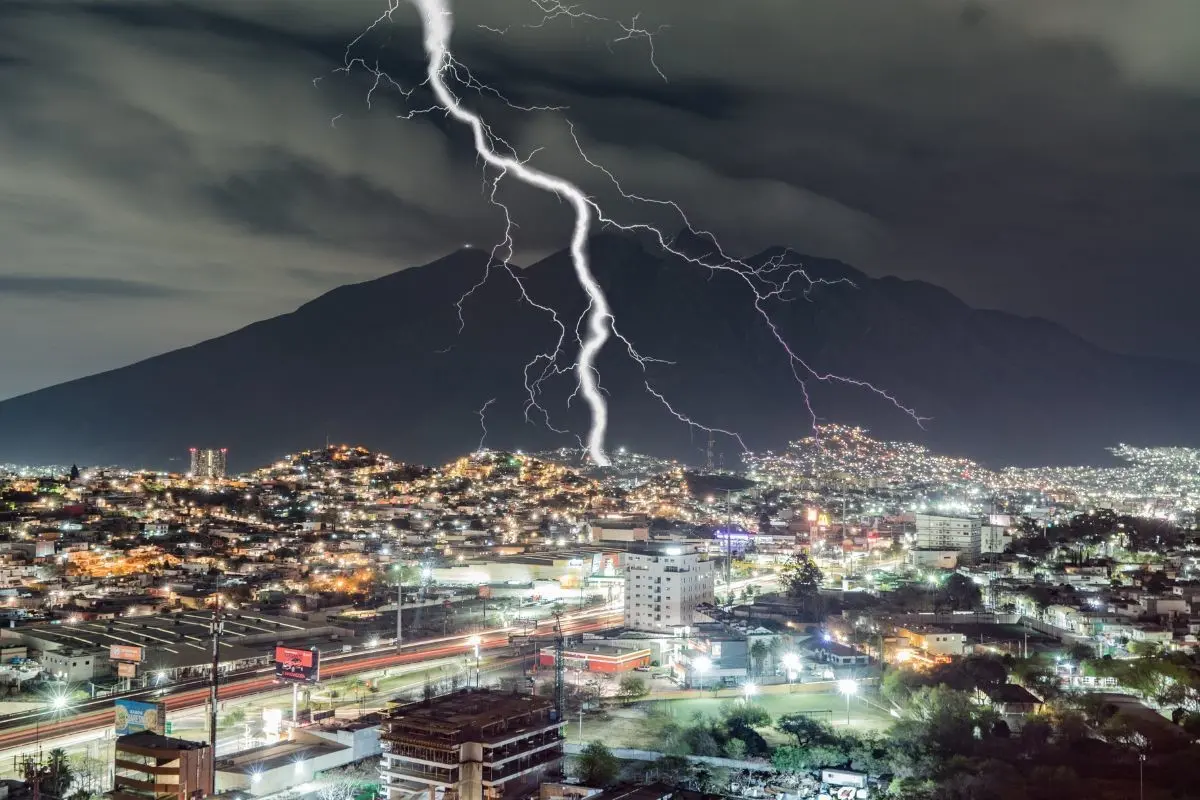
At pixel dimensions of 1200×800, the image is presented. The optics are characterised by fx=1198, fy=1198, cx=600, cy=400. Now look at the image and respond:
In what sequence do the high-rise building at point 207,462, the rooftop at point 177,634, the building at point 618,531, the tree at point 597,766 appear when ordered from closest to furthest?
the tree at point 597,766 < the rooftop at point 177,634 < the building at point 618,531 < the high-rise building at point 207,462

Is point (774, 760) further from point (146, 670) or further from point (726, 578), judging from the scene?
point (726, 578)

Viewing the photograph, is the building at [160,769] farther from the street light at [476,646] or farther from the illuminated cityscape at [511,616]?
the street light at [476,646]

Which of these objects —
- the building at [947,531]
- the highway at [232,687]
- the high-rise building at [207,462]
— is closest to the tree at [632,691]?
the highway at [232,687]

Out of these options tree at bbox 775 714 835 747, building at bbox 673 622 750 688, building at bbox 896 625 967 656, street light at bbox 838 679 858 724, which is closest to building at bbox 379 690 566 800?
tree at bbox 775 714 835 747

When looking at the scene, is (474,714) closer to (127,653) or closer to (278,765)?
(278,765)

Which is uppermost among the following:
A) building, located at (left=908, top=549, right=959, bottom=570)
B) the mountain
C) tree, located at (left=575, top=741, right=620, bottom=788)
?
the mountain

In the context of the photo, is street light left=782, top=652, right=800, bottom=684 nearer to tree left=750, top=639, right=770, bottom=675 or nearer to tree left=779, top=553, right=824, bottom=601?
tree left=750, top=639, right=770, bottom=675

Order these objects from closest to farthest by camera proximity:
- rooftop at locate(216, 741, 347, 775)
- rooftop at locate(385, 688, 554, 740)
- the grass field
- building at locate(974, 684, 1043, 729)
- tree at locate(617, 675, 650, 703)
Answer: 1. rooftop at locate(385, 688, 554, 740)
2. rooftop at locate(216, 741, 347, 775)
3. the grass field
4. building at locate(974, 684, 1043, 729)
5. tree at locate(617, 675, 650, 703)

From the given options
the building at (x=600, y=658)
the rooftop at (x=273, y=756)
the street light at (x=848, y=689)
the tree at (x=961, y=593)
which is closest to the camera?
the rooftop at (x=273, y=756)
